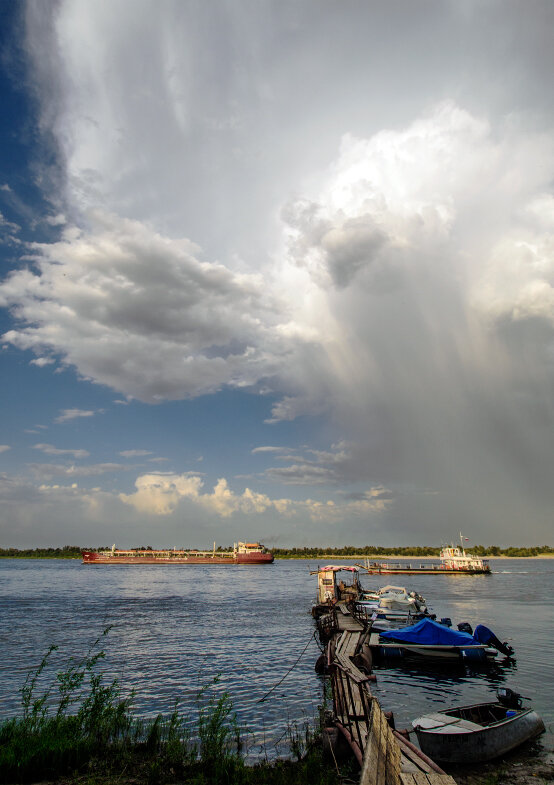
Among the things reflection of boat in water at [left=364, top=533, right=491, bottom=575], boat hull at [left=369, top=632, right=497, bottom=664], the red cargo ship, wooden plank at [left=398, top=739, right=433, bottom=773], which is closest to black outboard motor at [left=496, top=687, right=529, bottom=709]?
wooden plank at [left=398, top=739, right=433, bottom=773]

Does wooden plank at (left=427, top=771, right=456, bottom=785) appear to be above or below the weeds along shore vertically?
above

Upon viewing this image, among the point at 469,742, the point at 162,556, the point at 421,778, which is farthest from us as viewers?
the point at 162,556

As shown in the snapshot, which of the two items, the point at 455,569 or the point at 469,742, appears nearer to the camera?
the point at 469,742

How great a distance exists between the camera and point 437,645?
29.1 m

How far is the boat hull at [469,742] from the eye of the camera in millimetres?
14156

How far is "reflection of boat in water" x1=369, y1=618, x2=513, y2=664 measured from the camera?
29.1 metres

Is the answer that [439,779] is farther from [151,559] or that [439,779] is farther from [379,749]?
[151,559]

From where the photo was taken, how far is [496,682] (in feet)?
83.5

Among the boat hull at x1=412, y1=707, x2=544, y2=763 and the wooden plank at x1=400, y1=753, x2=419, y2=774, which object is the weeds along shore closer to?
the wooden plank at x1=400, y1=753, x2=419, y2=774

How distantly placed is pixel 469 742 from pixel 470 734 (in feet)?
0.77

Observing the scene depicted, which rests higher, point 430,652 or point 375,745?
point 375,745

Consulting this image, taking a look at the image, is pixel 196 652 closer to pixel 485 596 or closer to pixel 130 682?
pixel 130 682

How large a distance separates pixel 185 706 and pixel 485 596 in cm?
6817

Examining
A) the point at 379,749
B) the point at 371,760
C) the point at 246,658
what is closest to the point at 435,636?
the point at 246,658
